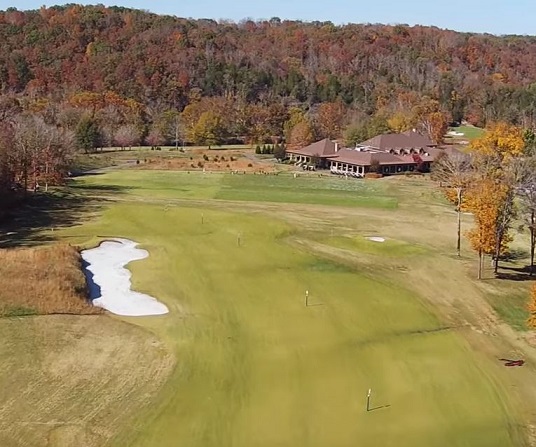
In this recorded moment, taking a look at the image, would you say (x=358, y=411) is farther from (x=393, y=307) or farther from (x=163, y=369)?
(x=393, y=307)

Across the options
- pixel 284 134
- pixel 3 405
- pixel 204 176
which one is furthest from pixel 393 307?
pixel 284 134

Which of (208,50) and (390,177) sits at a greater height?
(208,50)

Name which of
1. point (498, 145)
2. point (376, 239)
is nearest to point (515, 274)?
point (376, 239)

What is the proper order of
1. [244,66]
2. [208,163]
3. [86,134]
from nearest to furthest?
[208,163], [86,134], [244,66]

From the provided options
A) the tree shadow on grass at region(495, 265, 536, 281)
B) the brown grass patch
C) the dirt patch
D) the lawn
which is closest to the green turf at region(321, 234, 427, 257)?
the lawn

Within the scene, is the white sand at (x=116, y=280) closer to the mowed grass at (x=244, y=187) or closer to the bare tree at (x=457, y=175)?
the mowed grass at (x=244, y=187)

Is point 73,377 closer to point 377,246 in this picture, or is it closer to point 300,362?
point 300,362

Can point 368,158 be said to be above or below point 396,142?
below

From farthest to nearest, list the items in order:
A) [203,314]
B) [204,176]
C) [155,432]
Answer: [204,176], [203,314], [155,432]
